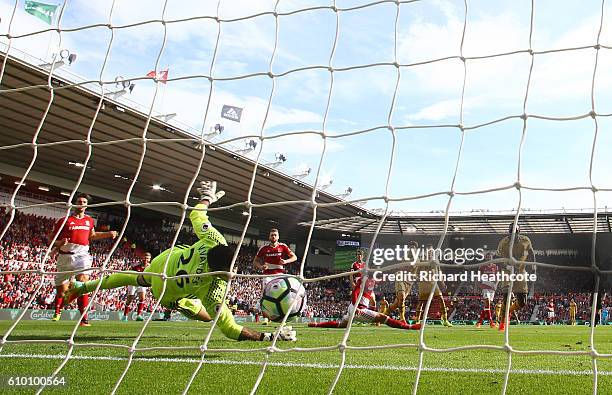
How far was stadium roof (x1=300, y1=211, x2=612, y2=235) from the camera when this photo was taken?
23.4 m

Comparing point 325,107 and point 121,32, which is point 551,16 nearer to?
point 325,107

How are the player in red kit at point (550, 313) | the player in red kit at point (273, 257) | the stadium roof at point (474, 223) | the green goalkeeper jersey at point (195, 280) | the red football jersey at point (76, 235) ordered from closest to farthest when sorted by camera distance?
the green goalkeeper jersey at point (195, 280)
the red football jersey at point (76, 235)
the player in red kit at point (273, 257)
the stadium roof at point (474, 223)
the player in red kit at point (550, 313)

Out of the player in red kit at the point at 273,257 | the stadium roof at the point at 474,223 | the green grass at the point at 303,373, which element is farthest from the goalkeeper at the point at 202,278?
the stadium roof at the point at 474,223

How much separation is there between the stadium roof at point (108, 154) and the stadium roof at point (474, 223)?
8.47 feet

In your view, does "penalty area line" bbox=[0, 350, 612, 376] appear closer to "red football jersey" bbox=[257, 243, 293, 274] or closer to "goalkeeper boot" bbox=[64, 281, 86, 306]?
"goalkeeper boot" bbox=[64, 281, 86, 306]

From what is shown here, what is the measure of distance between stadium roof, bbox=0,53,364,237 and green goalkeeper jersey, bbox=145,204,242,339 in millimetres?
6645

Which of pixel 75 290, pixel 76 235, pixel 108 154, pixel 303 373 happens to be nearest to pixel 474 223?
pixel 108 154

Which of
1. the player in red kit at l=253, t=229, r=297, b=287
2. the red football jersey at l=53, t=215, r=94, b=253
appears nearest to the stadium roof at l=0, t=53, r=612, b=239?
the player in red kit at l=253, t=229, r=297, b=287

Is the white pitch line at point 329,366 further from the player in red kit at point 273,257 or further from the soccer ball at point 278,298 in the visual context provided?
the player in red kit at point 273,257

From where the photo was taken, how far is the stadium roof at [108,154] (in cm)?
1385

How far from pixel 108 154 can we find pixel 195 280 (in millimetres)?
15251

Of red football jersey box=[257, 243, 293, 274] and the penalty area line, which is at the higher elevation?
red football jersey box=[257, 243, 293, 274]

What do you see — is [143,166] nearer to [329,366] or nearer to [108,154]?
[108,154]

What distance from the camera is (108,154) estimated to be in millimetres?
18656
